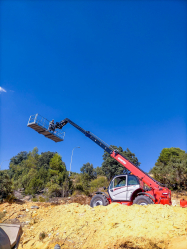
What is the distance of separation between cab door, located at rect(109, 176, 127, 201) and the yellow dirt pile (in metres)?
1.25

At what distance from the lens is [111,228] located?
6875 millimetres

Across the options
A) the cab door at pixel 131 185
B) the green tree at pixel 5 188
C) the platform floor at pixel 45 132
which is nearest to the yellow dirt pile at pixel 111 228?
the cab door at pixel 131 185

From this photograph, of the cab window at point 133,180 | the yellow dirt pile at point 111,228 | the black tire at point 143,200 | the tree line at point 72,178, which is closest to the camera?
the yellow dirt pile at point 111,228

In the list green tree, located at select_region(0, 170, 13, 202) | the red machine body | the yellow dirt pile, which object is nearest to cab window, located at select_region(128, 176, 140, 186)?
the red machine body

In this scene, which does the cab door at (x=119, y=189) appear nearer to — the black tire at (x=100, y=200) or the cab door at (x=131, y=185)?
the cab door at (x=131, y=185)

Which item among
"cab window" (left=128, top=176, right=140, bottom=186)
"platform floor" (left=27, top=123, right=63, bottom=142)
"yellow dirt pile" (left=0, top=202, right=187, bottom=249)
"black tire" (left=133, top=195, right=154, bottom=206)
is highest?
"platform floor" (left=27, top=123, right=63, bottom=142)

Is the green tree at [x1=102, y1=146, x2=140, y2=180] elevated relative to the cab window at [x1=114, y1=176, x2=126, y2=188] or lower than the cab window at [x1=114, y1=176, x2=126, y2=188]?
elevated

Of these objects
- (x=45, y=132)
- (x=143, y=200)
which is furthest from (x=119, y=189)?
(x=45, y=132)

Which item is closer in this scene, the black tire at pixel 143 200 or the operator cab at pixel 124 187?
the black tire at pixel 143 200

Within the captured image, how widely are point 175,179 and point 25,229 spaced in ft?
67.8

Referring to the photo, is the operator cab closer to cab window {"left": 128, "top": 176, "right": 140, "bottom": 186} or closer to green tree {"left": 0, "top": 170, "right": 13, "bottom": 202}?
cab window {"left": 128, "top": 176, "right": 140, "bottom": 186}

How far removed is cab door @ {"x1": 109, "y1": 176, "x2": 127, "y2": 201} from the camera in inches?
392

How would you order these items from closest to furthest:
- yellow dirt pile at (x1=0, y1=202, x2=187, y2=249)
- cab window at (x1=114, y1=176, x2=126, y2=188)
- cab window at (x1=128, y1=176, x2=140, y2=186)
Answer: yellow dirt pile at (x1=0, y1=202, x2=187, y2=249), cab window at (x1=128, y1=176, x2=140, y2=186), cab window at (x1=114, y1=176, x2=126, y2=188)

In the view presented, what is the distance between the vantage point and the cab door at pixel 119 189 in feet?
32.7
